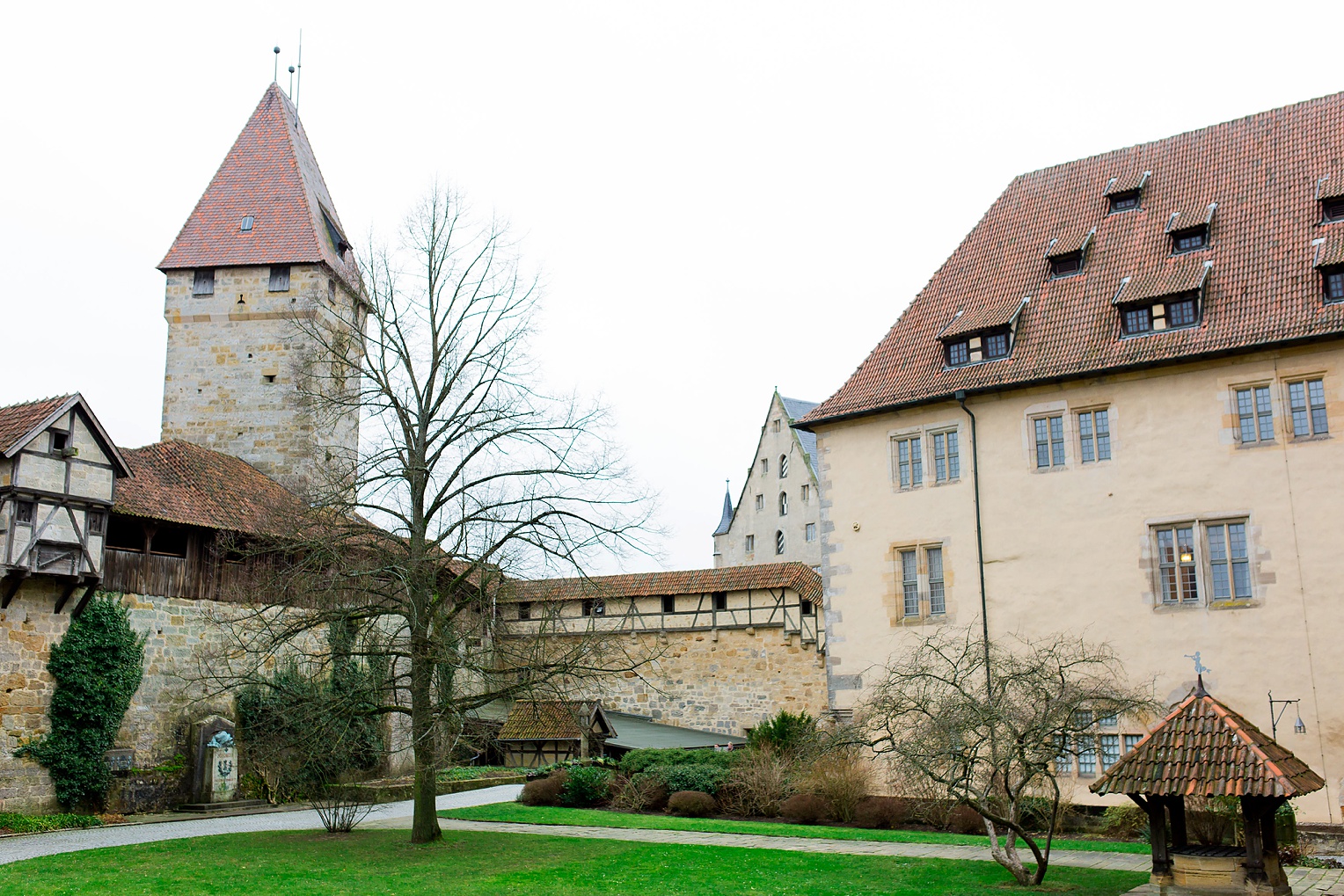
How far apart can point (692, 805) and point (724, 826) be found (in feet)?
5.25

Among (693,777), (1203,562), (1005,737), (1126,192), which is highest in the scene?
(1126,192)

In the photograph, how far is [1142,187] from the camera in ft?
75.4

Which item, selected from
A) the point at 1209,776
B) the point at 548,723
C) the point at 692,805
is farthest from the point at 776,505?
the point at 1209,776

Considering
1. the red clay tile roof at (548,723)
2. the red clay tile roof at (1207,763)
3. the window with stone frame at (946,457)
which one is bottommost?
the red clay tile roof at (548,723)

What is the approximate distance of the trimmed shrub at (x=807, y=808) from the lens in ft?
64.6

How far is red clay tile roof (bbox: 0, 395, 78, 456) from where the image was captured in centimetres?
2050

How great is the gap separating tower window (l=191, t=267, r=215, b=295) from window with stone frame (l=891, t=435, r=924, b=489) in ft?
71.7

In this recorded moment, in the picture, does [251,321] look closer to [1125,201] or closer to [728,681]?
[728,681]

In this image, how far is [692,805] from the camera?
67.4ft

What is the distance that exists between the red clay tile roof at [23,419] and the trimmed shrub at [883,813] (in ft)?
53.2

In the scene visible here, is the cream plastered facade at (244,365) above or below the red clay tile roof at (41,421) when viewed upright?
above

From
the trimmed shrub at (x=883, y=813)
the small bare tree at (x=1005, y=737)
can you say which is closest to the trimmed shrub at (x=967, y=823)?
the trimmed shrub at (x=883, y=813)

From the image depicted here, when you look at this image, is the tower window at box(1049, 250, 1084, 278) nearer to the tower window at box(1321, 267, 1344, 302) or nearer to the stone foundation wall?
the tower window at box(1321, 267, 1344, 302)

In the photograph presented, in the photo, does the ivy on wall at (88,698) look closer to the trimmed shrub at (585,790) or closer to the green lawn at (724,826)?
the green lawn at (724,826)
